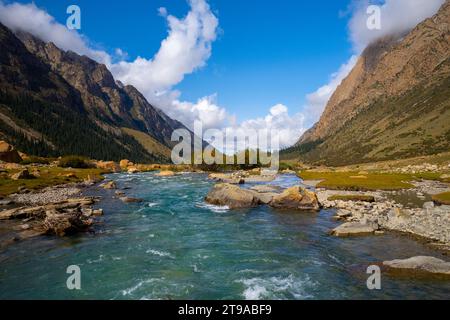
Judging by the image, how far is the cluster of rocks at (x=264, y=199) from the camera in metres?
44.4

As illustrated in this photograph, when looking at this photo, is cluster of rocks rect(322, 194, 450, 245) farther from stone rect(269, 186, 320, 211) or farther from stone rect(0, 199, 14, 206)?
stone rect(0, 199, 14, 206)

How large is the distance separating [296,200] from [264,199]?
5.81 meters

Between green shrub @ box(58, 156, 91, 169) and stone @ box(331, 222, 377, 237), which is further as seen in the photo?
green shrub @ box(58, 156, 91, 169)

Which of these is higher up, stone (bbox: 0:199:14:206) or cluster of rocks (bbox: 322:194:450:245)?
stone (bbox: 0:199:14:206)

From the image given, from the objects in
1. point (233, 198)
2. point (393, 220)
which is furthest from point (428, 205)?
point (233, 198)

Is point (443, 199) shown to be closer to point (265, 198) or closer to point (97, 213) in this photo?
point (265, 198)

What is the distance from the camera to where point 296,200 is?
4478 centimetres

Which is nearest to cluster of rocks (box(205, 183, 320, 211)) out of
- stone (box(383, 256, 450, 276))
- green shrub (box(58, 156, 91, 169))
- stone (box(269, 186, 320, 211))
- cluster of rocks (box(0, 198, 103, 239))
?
stone (box(269, 186, 320, 211))

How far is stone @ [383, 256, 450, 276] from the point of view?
65.3ft

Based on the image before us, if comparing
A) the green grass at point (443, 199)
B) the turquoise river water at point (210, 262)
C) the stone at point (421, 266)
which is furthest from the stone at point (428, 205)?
the stone at point (421, 266)

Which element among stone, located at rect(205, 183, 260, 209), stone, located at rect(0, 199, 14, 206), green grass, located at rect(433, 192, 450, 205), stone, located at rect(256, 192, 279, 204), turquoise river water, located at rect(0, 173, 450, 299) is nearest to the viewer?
turquoise river water, located at rect(0, 173, 450, 299)

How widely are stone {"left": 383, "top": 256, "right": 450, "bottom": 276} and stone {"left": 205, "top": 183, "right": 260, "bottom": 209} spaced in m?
26.2

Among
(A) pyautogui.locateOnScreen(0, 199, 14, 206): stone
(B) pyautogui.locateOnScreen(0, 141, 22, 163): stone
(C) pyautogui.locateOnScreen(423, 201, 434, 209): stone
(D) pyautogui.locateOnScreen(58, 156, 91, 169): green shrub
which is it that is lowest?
(C) pyautogui.locateOnScreen(423, 201, 434, 209): stone
